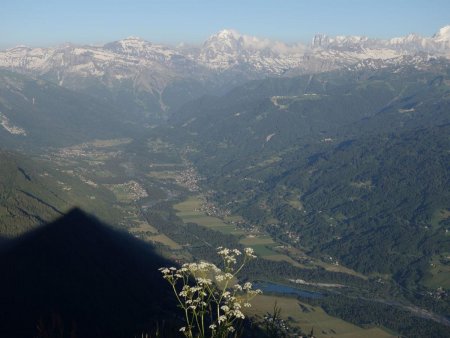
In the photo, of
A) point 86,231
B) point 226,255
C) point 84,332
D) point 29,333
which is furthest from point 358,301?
point 226,255

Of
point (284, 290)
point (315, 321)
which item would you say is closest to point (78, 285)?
point (315, 321)

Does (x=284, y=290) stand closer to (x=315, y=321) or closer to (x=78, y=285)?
(x=315, y=321)

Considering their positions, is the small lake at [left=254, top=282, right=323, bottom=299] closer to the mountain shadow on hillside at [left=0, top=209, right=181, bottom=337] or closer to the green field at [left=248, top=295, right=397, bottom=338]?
the green field at [left=248, top=295, right=397, bottom=338]

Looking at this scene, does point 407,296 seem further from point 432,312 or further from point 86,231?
point 86,231

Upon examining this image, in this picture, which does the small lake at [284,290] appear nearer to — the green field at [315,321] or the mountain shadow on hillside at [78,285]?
the green field at [315,321]

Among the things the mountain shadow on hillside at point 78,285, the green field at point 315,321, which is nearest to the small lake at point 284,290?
the green field at point 315,321
